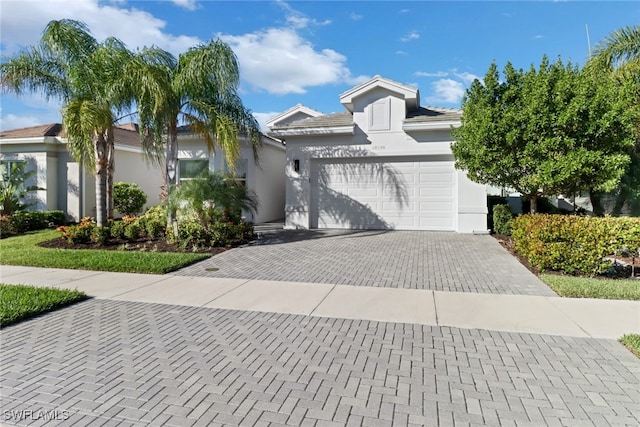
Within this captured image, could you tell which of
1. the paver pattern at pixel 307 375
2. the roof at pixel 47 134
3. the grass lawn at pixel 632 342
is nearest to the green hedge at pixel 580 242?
the grass lawn at pixel 632 342

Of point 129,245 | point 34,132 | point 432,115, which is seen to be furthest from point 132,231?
point 432,115

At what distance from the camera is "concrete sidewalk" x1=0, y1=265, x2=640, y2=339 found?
16.0 ft

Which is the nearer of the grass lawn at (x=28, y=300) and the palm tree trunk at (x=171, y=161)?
the grass lawn at (x=28, y=300)

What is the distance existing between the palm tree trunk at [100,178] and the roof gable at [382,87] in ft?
28.5

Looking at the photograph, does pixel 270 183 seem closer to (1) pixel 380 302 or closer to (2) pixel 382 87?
(2) pixel 382 87

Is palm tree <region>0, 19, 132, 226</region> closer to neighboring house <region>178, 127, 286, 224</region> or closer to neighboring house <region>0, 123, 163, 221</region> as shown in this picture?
neighboring house <region>178, 127, 286, 224</region>

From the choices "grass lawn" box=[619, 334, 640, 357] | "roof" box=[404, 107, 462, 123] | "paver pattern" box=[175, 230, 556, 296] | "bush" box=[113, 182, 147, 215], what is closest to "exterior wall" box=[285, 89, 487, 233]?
"roof" box=[404, 107, 462, 123]

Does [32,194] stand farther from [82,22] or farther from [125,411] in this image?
[125,411]

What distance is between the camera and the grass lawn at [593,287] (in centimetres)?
594

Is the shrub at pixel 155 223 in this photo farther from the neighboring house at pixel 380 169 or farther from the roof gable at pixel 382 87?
the roof gable at pixel 382 87

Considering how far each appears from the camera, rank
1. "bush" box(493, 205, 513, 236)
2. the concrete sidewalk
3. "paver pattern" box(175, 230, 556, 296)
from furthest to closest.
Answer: "bush" box(493, 205, 513, 236) < "paver pattern" box(175, 230, 556, 296) < the concrete sidewalk

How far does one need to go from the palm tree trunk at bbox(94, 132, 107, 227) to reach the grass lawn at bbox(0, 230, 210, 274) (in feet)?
5.43

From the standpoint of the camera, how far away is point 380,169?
14445 mm

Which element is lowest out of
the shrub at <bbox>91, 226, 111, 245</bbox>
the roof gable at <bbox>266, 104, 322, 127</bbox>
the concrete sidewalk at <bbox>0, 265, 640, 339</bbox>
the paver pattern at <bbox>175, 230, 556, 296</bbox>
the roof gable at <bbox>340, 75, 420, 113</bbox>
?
the concrete sidewalk at <bbox>0, 265, 640, 339</bbox>
